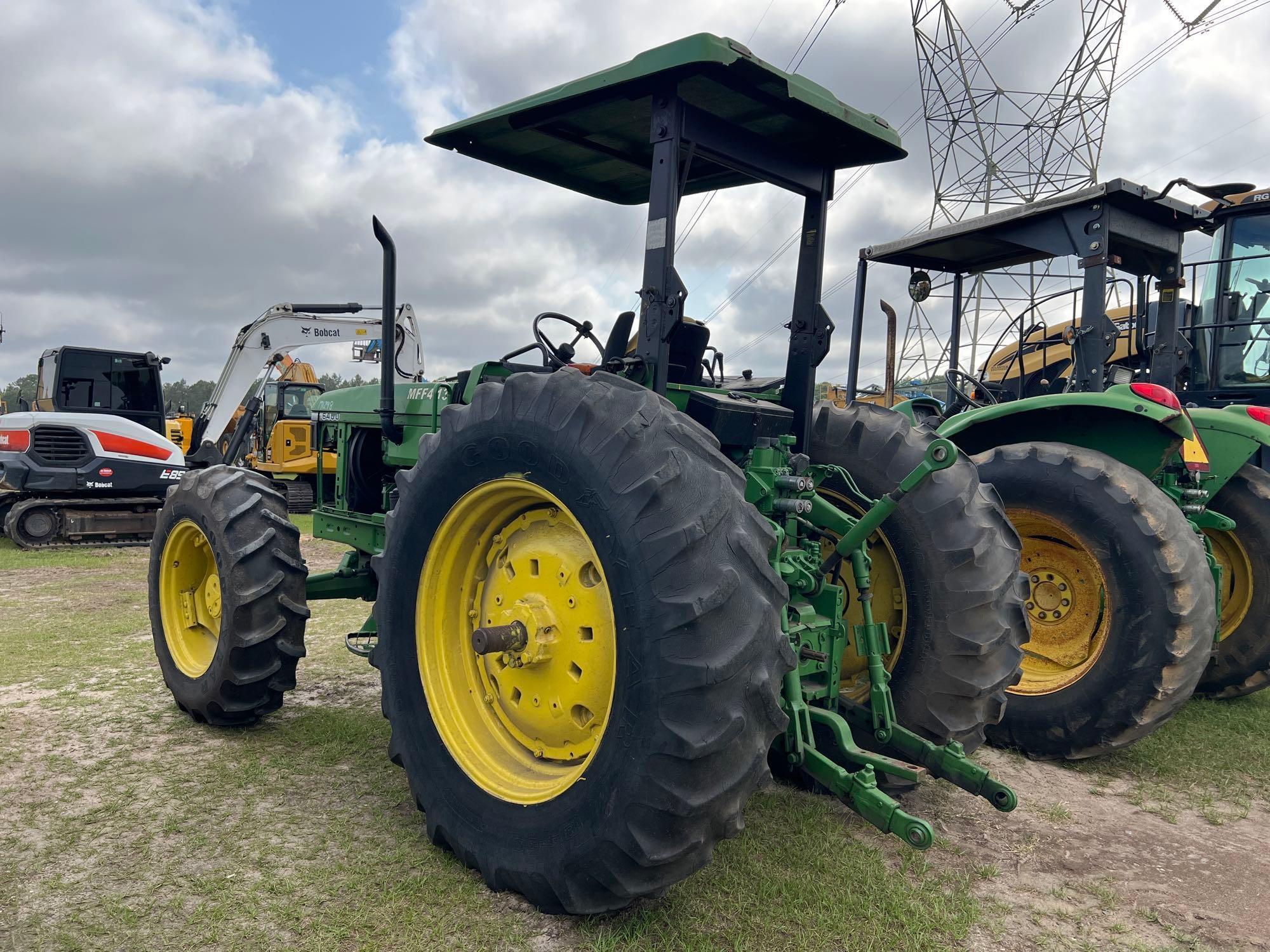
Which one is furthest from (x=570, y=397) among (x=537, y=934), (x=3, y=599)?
(x=3, y=599)

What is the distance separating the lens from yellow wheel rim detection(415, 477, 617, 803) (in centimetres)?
253

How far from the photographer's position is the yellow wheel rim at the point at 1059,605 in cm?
414

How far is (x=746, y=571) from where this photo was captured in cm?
219

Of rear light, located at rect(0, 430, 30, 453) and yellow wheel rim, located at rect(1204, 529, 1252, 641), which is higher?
rear light, located at rect(0, 430, 30, 453)

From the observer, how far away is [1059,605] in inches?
170

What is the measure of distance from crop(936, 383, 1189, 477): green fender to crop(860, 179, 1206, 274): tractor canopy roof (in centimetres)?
93

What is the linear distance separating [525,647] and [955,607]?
1536 millimetres

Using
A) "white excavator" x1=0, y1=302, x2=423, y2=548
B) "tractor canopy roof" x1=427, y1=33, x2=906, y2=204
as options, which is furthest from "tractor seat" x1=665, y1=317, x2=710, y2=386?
"white excavator" x1=0, y1=302, x2=423, y2=548

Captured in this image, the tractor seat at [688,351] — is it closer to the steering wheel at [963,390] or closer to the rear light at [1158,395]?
the rear light at [1158,395]

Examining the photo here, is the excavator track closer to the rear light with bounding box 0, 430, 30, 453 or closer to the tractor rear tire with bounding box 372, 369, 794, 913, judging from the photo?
the rear light with bounding box 0, 430, 30, 453

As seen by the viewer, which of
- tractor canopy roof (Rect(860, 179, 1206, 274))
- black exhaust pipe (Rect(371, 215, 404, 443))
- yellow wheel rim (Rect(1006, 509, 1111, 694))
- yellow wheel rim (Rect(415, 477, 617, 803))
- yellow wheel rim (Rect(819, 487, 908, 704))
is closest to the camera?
yellow wheel rim (Rect(415, 477, 617, 803))

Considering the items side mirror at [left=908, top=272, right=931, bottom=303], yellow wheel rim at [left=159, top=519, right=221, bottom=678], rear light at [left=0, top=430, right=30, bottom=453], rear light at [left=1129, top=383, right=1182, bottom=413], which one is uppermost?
side mirror at [left=908, top=272, right=931, bottom=303]

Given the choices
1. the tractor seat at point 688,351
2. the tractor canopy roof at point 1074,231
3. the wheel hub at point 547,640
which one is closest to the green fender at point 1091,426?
the tractor canopy roof at point 1074,231

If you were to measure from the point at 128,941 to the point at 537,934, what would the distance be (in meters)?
1.04
